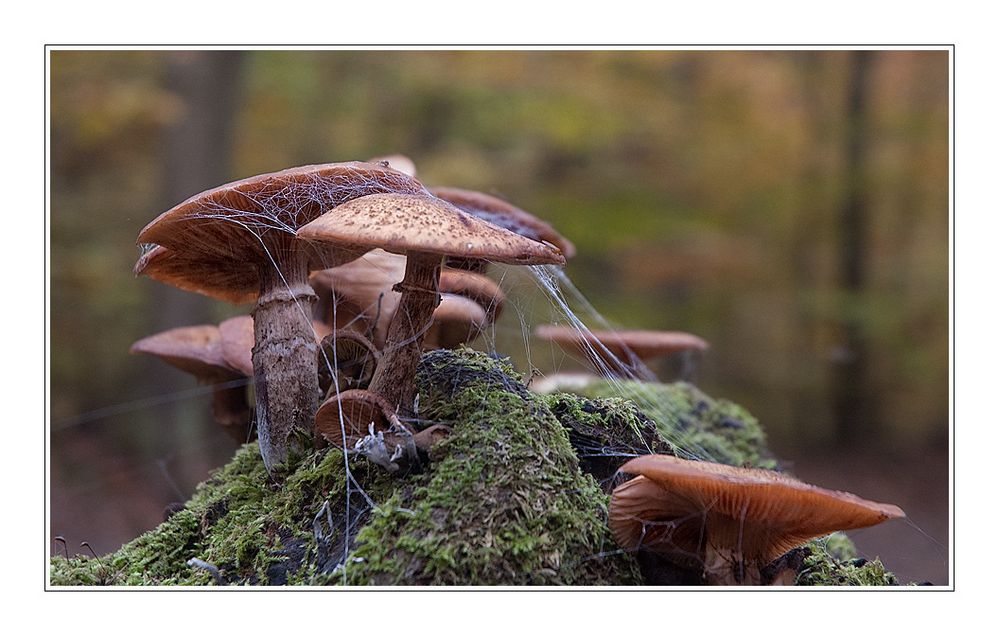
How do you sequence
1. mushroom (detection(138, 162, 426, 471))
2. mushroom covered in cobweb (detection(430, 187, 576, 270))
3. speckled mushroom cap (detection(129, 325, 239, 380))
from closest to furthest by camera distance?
mushroom (detection(138, 162, 426, 471)) < speckled mushroom cap (detection(129, 325, 239, 380)) < mushroom covered in cobweb (detection(430, 187, 576, 270))

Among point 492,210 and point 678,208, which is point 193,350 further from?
point 678,208

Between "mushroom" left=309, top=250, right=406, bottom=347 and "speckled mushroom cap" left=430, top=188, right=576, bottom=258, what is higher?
"speckled mushroom cap" left=430, top=188, right=576, bottom=258

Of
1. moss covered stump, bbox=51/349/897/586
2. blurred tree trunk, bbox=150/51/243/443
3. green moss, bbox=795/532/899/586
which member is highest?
blurred tree trunk, bbox=150/51/243/443

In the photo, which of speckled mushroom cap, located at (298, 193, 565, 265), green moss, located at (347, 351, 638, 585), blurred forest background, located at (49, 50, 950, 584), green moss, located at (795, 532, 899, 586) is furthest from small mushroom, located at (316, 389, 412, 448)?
blurred forest background, located at (49, 50, 950, 584)

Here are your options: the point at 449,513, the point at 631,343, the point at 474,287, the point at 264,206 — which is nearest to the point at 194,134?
the point at 631,343

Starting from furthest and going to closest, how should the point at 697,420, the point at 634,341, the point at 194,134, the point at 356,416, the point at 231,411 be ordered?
1. the point at 194,134
2. the point at 697,420
3. the point at 634,341
4. the point at 231,411
5. the point at 356,416

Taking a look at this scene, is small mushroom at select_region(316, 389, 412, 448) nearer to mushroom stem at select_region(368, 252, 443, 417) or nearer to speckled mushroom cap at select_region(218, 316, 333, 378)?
mushroom stem at select_region(368, 252, 443, 417)

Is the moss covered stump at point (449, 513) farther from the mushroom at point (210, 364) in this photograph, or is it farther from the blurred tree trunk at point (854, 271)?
the blurred tree trunk at point (854, 271)
